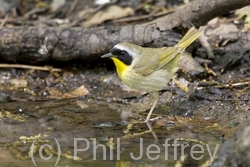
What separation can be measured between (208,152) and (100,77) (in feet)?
10.6

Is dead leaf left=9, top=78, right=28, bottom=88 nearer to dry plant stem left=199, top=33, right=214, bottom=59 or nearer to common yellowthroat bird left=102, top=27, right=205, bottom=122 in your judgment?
common yellowthroat bird left=102, top=27, right=205, bottom=122

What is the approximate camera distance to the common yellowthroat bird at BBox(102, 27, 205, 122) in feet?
19.0

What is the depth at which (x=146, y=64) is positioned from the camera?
5.86 m

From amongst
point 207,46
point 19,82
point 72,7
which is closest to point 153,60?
point 207,46

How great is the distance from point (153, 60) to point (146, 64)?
0.41ft

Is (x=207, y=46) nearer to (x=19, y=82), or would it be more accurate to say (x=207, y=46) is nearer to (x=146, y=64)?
(x=146, y=64)

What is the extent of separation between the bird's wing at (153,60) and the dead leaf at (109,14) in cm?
278

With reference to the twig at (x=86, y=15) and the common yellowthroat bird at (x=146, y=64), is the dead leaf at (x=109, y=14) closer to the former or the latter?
the twig at (x=86, y=15)

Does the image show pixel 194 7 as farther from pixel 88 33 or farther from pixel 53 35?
pixel 53 35

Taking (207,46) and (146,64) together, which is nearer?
(146,64)

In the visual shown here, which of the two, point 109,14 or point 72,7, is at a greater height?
point 72,7

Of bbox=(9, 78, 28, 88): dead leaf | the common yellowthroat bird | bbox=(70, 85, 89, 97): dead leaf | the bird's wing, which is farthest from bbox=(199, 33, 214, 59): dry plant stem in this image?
bbox=(9, 78, 28, 88): dead leaf

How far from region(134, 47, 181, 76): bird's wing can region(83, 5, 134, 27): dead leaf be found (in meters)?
2.78

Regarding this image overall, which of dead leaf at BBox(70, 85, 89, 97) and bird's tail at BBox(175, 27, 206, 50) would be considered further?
dead leaf at BBox(70, 85, 89, 97)
